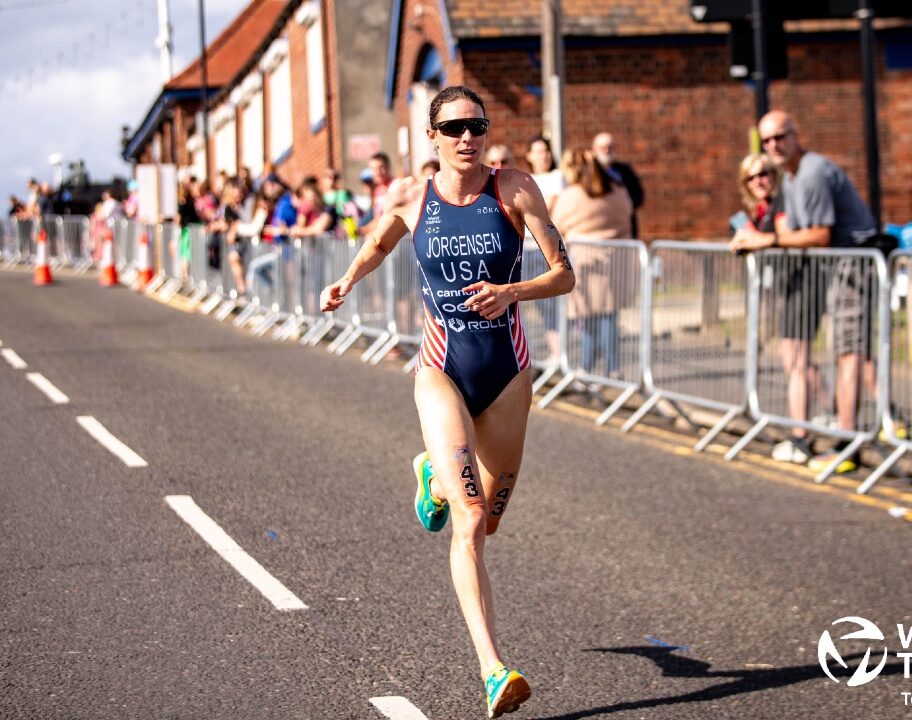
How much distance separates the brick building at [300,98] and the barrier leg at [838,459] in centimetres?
2000

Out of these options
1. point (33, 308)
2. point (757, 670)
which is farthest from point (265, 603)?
point (33, 308)

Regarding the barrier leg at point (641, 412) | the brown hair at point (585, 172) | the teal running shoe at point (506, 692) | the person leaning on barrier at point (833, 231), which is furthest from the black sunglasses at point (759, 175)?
the teal running shoe at point (506, 692)

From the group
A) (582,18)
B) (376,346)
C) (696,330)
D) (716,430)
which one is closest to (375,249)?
(716,430)

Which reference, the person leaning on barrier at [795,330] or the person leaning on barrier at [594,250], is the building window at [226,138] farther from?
the person leaning on barrier at [795,330]

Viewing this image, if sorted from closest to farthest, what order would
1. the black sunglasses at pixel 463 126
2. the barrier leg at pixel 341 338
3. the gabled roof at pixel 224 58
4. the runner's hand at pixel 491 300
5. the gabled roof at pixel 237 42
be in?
the runner's hand at pixel 491 300, the black sunglasses at pixel 463 126, the barrier leg at pixel 341 338, the gabled roof at pixel 224 58, the gabled roof at pixel 237 42

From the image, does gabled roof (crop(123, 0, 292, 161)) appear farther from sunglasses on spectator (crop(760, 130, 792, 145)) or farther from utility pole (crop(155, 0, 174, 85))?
sunglasses on spectator (crop(760, 130, 792, 145))

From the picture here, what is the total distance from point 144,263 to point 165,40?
19.0 m

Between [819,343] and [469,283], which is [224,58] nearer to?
[819,343]

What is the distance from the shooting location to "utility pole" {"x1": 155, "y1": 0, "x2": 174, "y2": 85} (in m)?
44.2

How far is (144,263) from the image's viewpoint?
92.2 feet

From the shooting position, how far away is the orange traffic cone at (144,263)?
27953 millimetres

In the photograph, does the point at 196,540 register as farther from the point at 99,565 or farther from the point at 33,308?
the point at 33,308

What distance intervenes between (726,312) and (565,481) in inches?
84.4

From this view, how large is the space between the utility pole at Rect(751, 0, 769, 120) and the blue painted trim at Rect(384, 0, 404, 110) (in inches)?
659
